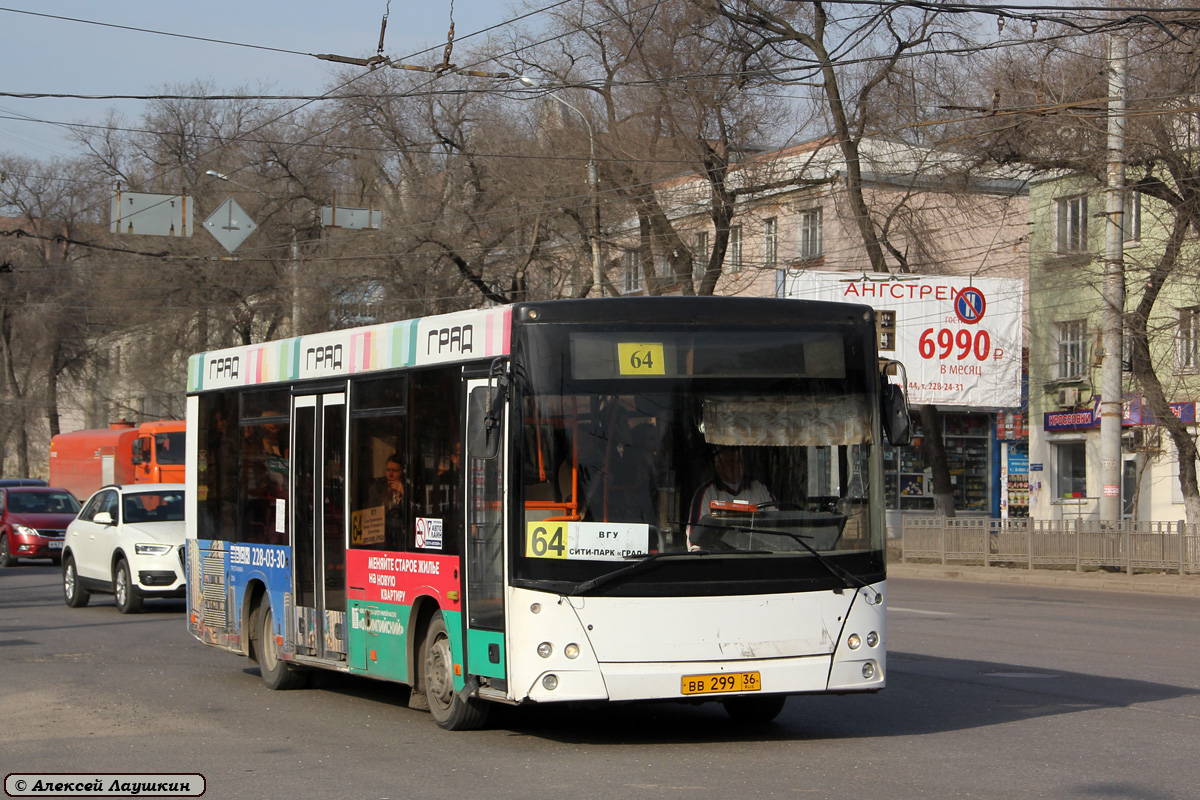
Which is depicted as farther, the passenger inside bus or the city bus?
the passenger inside bus

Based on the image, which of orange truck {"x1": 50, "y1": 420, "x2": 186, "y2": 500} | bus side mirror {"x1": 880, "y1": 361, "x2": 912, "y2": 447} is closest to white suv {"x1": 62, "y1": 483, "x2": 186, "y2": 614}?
bus side mirror {"x1": 880, "y1": 361, "x2": 912, "y2": 447}

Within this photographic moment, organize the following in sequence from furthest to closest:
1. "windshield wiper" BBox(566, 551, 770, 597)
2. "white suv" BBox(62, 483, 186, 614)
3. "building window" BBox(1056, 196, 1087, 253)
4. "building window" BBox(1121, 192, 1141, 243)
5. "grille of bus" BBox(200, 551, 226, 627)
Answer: "building window" BBox(1056, 196, 1087, 253)
"building window" BBox(1121, 192, 1141, 243)
"white suv" BBox(62, 483, 186, 614)
"grille of bus" BBox(200, 551, 226, 627)
"windshield wiper" BBox(566, 551, 770, 597)

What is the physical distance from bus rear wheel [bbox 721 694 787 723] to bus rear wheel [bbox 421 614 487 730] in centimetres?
174

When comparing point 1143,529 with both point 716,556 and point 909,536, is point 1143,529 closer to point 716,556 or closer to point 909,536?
point 909,536

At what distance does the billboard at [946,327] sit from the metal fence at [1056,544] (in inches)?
147

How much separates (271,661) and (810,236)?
29.8 metres

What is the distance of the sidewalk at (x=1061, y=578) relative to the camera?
24.6 metres

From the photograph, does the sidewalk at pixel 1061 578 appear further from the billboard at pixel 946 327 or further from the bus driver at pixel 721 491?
the bus driver at pixel 721 491

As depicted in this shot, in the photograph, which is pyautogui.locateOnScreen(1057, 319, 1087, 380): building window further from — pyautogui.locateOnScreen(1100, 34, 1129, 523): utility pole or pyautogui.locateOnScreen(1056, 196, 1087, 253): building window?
pyautogui.locateOnScreen(1100, 34, 1129, 523): utility pole

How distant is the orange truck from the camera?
1442 inches

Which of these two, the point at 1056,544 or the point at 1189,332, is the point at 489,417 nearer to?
the point at 1056,544

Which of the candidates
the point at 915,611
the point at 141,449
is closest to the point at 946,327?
the point at 915,611

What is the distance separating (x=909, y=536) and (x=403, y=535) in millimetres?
23050

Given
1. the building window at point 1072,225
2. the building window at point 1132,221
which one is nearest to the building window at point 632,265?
the building window at point 1072,225
